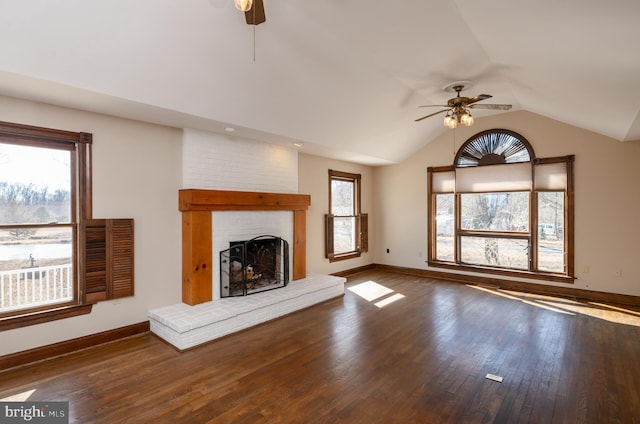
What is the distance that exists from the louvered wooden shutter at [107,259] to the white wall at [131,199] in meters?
0.10

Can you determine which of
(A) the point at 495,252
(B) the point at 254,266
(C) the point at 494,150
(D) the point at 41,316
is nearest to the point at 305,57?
(B) the point at 254,266

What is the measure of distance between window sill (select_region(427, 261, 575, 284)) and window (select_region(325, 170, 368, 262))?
5.36 feet

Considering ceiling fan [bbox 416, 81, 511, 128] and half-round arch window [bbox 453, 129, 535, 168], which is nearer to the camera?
ceiling fan [bbox 416, 81, 511, 128]

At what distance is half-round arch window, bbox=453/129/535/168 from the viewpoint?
5.75m

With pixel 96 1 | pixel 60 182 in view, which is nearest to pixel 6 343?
pixel 60 182

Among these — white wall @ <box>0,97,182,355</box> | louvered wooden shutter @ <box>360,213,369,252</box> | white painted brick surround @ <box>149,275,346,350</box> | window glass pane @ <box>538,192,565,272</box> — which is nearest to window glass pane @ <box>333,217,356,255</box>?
louvered wooden shutter @ <box>360,213,369,252</box>

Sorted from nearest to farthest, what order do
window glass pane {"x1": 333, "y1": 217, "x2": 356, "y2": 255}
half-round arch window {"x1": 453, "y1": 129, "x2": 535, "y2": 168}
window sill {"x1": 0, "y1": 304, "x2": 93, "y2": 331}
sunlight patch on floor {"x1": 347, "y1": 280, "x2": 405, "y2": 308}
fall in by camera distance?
window sill {"x1": 0, "y1": 304, "x2": 93, "y2": 331}
sunlight patch on floor {"x1": 347, "y1": 280, "x2": 405, "y2": 308}
half-round arch window {"x1": 453, "y1": 129, "x2": 535, "y2": 168}
window glass pane {"x1": 333, "y1": 217, "x2": 356, "y2": 255}

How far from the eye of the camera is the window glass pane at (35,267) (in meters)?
3.02

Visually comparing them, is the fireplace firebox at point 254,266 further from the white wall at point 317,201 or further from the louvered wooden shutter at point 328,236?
the louvered wooden shutter at point 328,236

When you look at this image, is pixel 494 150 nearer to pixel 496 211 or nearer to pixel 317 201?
pixel 496 211

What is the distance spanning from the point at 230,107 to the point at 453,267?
531 cm

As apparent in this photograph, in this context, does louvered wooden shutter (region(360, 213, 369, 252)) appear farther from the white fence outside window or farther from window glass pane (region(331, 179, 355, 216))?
the white fence outside window

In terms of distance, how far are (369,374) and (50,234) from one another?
137 inches

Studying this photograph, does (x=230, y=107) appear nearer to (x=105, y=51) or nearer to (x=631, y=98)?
(x=105, y=51)
